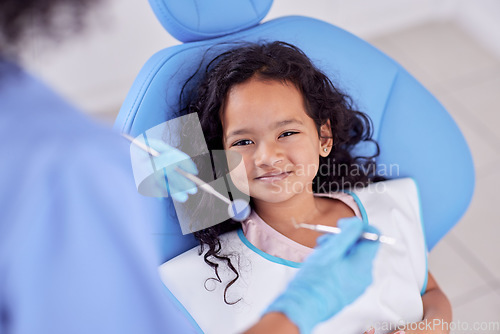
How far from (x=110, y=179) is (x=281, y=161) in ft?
1.68

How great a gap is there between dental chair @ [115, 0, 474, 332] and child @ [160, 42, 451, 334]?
4 centimetres

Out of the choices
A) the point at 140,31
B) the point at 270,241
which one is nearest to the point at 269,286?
the point at 270,241

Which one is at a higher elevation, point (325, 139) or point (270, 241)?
point (325, 139)

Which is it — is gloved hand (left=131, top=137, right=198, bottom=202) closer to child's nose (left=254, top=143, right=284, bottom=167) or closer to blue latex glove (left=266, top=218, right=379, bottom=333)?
child's nose (left=254, top=143, right=284, bottom=167)

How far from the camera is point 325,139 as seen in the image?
1.18 metres

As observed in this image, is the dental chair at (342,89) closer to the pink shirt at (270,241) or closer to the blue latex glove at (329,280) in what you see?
the pink shirt at (270,241)

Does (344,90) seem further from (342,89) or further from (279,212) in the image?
(279,212)

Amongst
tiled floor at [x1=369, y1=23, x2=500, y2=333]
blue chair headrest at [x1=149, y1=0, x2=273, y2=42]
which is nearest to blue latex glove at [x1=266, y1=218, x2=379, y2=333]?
blue chair headrest at [x1=149, y1=0, x2=273, y2=42]

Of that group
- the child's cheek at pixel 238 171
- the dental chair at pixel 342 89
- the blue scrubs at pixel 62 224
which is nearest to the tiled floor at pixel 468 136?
the dental chair at pixel 342 89

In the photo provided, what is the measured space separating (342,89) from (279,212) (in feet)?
0.96

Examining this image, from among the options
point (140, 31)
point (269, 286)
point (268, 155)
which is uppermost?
point (268, 155)

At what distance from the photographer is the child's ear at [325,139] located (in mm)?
1168

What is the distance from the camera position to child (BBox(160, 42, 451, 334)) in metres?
1.05

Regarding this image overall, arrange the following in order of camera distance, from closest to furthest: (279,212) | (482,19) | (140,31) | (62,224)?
(62,224) → (279,212) → (140,31) → (482,19)
